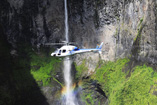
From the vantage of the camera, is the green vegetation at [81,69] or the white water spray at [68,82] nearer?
the white water spray at [68,82]

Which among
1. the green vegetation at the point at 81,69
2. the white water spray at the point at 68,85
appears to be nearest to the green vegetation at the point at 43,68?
the white water spray at the point at 68,85

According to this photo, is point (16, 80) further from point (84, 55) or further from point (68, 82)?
point (84, 55)

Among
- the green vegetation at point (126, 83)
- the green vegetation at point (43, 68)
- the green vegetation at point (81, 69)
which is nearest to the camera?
the green vegetation at point (126, 83)

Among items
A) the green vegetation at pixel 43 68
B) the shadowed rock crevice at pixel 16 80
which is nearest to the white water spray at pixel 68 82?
the green vegetation at pixel 43 68

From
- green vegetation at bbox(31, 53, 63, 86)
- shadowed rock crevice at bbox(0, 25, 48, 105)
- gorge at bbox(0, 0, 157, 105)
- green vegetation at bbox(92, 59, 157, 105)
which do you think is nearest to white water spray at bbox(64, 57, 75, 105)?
gorge at bbox(0, 0, 157, 105)

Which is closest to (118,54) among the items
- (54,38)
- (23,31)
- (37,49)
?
(54,38)

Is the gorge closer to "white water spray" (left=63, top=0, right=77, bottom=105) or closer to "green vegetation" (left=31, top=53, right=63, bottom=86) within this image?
"green vegetation" (left=31, top=53, right=63, bottom=86)

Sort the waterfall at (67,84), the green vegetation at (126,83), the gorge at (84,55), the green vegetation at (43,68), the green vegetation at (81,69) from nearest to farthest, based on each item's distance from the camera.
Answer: the green vegetation at (126,83), the gorge at (84,55), the green vegetation at (43,68), the waterfall at (67,84), the green vegetation at (81,69)

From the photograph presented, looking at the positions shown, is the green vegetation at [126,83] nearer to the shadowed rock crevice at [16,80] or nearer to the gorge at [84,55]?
the gorge at [84,55]
